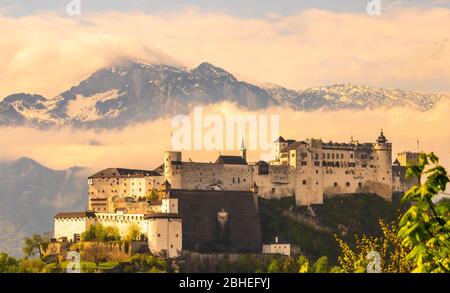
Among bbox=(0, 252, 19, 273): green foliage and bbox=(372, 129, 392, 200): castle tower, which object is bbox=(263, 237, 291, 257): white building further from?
bbox=(0, 252, 19, 273): green foliage

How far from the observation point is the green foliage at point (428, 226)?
1301 cm

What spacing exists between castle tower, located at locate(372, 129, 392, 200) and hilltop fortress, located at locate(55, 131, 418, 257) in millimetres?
100

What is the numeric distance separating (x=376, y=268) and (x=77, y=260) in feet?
222

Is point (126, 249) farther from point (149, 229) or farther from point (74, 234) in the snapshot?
point (74, 234)

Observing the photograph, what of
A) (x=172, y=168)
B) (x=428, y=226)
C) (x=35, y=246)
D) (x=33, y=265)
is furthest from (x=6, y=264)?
(x=428, y=226)

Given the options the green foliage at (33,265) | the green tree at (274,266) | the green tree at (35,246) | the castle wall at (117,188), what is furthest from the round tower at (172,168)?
the green foliage at (33,265)

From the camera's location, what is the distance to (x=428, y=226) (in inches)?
516

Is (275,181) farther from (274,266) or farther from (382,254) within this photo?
(382,254)

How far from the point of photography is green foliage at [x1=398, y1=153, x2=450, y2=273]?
1301 centimetres

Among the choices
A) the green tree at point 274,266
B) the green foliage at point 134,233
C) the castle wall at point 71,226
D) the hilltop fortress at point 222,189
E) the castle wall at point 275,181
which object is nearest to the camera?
the green tree at point 274,266

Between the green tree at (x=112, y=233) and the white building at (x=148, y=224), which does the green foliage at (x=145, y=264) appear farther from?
the green tree at (x=112, y=233)

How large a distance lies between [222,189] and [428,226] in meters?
86.3

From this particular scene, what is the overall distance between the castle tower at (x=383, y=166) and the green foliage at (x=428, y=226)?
95.2 metres

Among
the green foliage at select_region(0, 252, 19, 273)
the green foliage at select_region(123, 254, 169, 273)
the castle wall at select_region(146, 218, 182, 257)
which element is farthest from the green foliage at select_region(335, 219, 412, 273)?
the green foliage at select_region(0, 252, 19, 273)
